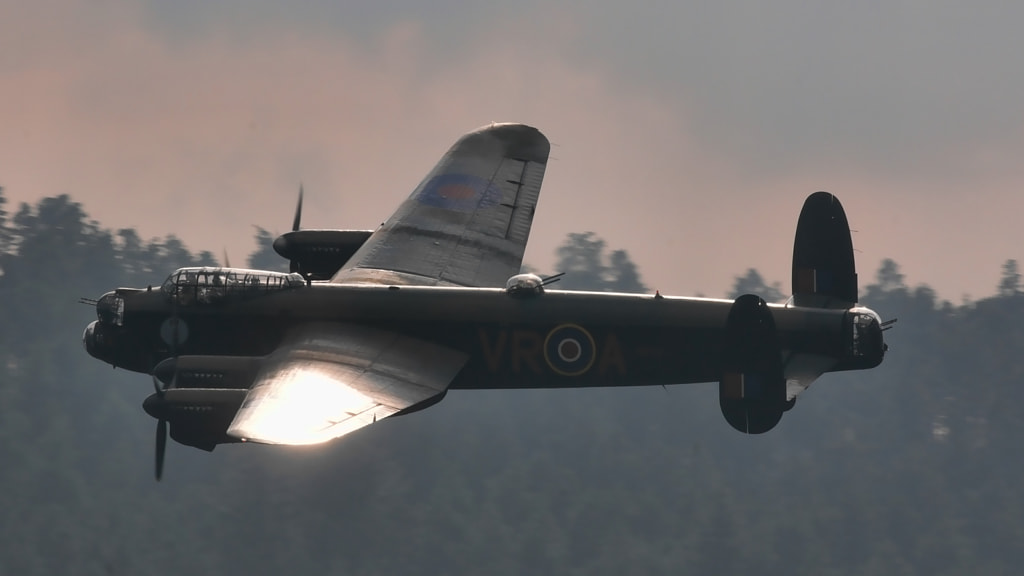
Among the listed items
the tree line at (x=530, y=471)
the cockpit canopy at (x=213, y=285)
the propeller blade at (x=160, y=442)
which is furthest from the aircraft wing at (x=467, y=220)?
the tree line at (x=530, y=471)

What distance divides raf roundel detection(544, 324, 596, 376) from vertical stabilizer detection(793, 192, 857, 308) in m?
5.28

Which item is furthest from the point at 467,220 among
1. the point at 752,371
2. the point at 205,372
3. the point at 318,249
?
the point at 752,371

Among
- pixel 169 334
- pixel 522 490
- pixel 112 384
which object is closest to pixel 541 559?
pixel 522 490

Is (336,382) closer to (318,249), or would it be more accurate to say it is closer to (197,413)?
(197,413)

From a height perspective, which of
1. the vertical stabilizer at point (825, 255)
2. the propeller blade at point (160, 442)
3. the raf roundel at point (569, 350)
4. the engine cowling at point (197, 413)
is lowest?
→ the propeller blade at point (160, 442)

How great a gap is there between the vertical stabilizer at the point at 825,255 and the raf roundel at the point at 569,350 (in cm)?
528

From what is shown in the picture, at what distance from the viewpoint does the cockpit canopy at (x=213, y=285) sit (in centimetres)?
3759

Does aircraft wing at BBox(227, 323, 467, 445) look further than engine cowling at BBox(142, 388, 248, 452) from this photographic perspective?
No

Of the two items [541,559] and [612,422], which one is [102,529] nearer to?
[541,559]

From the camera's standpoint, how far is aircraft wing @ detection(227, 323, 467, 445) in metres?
31.5

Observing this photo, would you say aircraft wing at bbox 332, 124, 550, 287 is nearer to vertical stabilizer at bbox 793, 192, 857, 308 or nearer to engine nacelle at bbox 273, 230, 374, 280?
engine nacelle at bbox 273, 230, 374, 280

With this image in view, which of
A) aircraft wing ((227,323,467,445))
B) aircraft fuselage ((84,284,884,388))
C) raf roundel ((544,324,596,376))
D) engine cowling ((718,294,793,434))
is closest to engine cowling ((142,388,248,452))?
aircraft wing ((227,323,467,445))

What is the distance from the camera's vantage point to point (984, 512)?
16588cm

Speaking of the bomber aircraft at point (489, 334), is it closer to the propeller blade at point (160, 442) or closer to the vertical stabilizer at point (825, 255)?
the vertical stabilizer at point (825, 255)
